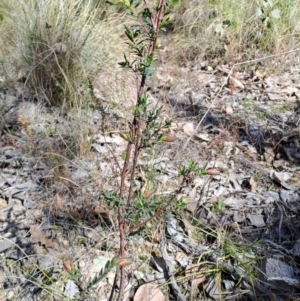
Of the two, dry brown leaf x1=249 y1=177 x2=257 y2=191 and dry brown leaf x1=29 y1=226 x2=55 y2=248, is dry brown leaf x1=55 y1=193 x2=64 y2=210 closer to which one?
dry brown leaf x1=29 y1=226 x2=55 y2=248

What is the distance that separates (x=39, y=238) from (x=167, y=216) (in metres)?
0.59

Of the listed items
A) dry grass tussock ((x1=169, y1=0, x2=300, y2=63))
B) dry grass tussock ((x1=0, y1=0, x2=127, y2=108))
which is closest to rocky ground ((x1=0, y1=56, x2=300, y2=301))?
dry grass tussock ((x1=0, y1=0, x2=127, y2=108))

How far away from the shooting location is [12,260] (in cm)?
159

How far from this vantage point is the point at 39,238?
1652 mm

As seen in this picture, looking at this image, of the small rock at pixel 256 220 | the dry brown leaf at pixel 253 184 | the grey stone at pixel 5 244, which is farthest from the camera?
the dry brown leaf at pixel 253 184

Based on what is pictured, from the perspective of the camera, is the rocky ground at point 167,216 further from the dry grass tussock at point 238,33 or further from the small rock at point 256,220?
the dry grass tussock at point 238,33

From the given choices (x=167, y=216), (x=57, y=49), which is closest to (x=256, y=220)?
(x=167, y=216)

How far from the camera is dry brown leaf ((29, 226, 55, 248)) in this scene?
1.64 metres

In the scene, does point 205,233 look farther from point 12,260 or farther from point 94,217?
point 12,260

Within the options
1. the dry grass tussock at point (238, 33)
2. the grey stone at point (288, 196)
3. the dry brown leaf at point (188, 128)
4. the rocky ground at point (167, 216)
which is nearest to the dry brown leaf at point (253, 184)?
the rocky ground at point (167, 216)

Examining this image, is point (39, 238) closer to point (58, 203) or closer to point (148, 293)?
point (58, 203)

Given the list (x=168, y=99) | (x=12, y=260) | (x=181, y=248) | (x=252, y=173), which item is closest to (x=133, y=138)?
(x=181, y=248)

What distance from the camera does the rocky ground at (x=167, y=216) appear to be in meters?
1.51

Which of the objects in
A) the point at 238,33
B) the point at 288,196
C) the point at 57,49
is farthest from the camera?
the point at 238,33
